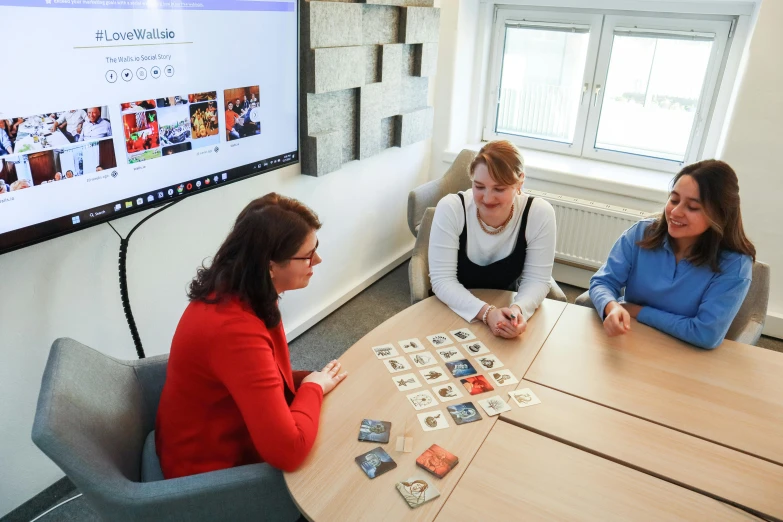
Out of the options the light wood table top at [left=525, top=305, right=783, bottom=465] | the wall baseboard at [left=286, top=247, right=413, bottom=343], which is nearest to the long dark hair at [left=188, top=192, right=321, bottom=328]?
the light wood table top at [left=525, top=305, right=783, bottom=465]

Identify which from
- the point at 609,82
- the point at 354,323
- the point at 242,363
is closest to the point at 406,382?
the point at 242,363

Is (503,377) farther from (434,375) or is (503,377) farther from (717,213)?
(717,213)

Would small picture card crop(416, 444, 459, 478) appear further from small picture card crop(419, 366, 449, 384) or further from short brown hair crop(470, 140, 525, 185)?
short brown hair crop(470, 140, 525, 185)

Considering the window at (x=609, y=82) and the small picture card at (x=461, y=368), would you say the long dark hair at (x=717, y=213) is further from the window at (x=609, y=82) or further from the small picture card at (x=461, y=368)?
the window at (x=609, y=82)

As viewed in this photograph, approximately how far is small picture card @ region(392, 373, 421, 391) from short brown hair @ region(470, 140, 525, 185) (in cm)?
80

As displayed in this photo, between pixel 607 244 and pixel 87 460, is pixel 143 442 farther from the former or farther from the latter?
pixel 607 244

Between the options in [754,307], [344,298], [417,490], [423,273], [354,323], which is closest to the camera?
[417,490]

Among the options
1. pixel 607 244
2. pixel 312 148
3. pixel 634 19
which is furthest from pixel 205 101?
pixel 634 19

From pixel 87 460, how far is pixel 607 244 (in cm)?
323

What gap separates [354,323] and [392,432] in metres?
1.96

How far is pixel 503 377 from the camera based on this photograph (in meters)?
1.66

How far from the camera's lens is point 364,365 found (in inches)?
66.2

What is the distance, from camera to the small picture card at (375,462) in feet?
4.26

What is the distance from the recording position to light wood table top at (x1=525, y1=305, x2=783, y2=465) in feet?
4.93
